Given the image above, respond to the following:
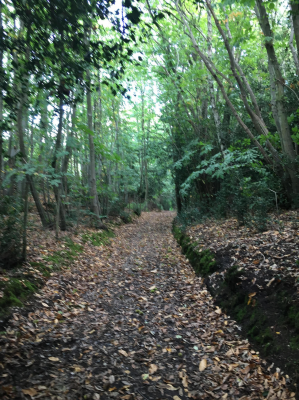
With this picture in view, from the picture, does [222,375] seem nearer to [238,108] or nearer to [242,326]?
[242,326]

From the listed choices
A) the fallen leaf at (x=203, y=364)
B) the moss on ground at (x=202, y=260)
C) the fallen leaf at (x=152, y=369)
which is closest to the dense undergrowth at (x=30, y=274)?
the fallen leaf at (x=152, y=369)

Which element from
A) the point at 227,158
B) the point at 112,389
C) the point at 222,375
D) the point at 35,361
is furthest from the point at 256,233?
the point at 35,361

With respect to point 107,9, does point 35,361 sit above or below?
below

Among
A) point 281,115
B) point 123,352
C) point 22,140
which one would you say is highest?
point 281,115

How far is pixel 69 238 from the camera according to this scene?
29.5 feet

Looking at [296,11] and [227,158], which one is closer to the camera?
[296,11]

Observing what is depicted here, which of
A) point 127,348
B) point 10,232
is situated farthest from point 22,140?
point 127,348

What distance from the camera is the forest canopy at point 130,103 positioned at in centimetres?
407

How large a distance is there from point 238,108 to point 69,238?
8.52 m

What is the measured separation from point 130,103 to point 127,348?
20.1ft

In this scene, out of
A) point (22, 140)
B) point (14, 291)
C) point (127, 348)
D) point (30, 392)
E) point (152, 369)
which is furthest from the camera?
point (22, 140)

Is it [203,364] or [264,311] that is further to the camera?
[264,311]

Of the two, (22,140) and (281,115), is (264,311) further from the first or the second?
(22,140)

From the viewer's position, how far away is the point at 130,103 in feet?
25.1
